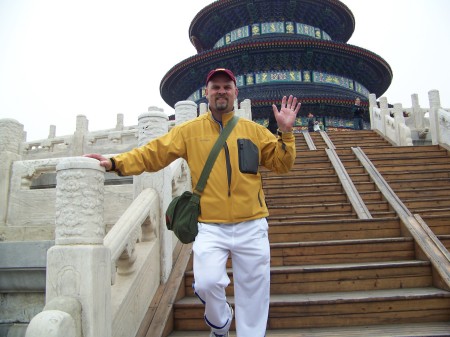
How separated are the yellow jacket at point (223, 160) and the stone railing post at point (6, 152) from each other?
445 centimetres

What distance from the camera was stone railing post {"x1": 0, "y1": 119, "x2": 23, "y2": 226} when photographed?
6328 mm

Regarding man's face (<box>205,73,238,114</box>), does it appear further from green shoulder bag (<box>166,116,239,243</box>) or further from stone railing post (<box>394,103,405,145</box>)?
stone railing post (<box>394,103,405,145</box>)

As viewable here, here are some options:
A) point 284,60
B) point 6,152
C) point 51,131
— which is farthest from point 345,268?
point 51,131

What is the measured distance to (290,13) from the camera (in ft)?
72.9

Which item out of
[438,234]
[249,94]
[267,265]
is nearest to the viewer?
[267,265]

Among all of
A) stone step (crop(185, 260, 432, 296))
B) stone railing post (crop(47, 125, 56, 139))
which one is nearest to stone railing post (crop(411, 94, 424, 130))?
stone step (crop(185, 260, 432, 296))

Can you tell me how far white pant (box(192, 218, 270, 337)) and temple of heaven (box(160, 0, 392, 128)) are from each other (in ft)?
47.0

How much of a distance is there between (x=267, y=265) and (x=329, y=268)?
1597 mm

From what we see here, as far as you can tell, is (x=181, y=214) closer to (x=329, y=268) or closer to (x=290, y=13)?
(x=329, y=268)

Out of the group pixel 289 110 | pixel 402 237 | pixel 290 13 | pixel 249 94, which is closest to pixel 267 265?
pixel 289 110

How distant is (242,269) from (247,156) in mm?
783

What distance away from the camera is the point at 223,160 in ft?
9.21

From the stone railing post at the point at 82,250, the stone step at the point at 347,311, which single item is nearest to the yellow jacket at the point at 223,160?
the stone railing post at the point at 82,250

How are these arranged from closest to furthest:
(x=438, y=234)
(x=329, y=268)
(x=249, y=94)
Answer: (x=329, y=268) < (x=438, y=234) < (x=249, y=94)
